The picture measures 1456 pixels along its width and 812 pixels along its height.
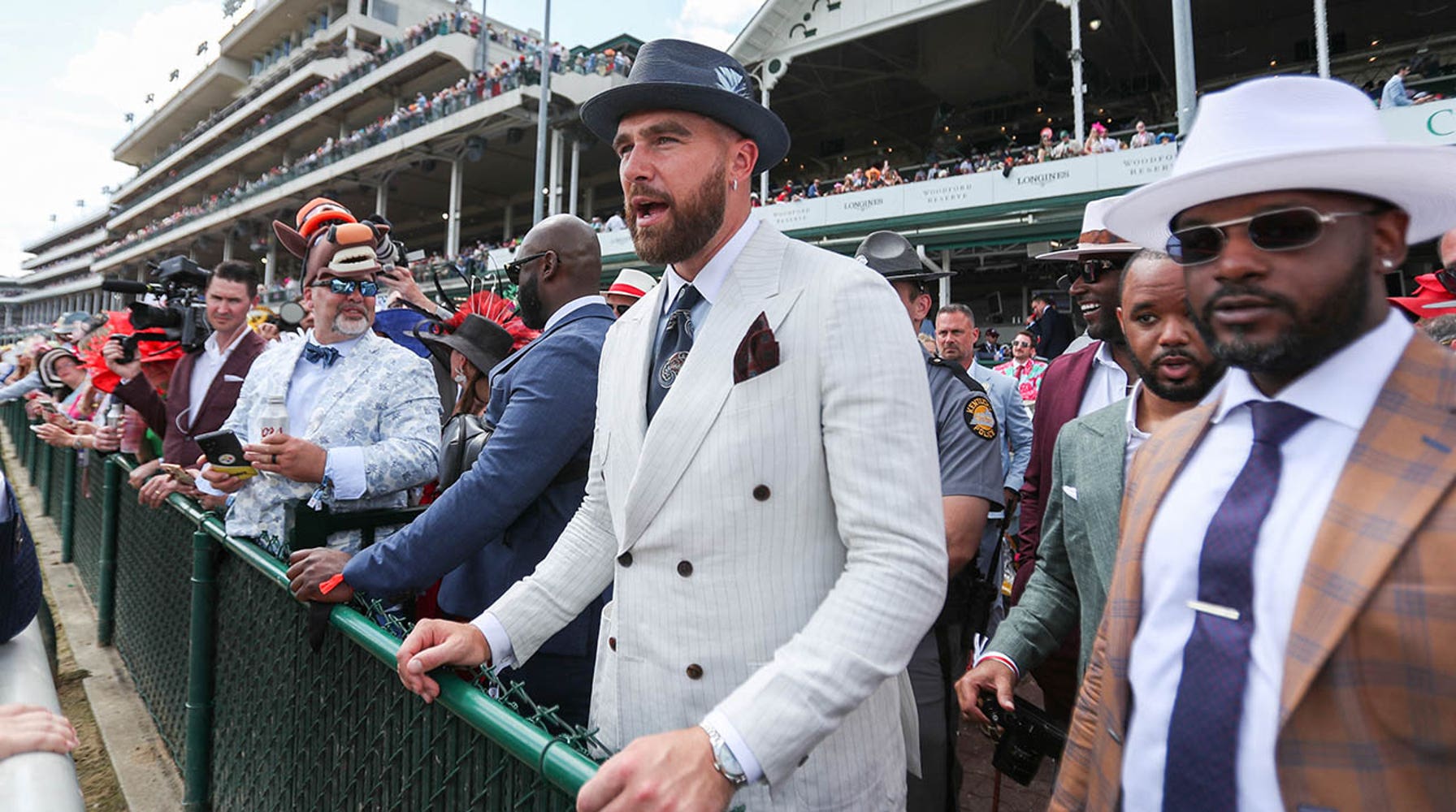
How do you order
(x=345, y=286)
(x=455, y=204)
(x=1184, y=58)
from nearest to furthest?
(x=345, y=286), (x=1184, y=58), (x=455, y=204)

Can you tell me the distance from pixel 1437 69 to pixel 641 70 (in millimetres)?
22481

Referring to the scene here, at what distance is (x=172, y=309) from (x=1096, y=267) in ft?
16.3

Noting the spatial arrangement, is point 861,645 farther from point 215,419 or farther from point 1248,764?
point 215,419

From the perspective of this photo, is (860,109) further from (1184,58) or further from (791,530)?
(791,530)

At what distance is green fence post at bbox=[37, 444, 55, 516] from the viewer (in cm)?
930

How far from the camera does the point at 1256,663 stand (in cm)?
110

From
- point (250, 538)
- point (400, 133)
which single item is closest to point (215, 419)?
point (250, 538)

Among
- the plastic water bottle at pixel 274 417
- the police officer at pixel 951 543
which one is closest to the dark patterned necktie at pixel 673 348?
the police officer at pixel 951 543

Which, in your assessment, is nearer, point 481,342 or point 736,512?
point 736,512

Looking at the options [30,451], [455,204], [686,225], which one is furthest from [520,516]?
[455,204]

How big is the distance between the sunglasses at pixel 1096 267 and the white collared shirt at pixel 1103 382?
0.25m

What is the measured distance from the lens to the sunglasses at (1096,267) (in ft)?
9.12

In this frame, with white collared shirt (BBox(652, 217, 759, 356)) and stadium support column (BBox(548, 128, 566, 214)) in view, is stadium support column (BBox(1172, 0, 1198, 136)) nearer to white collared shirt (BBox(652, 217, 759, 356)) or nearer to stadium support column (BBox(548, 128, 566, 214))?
white collared shirt (BBox(652, 217, 759, 356))

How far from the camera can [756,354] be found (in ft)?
4.47
